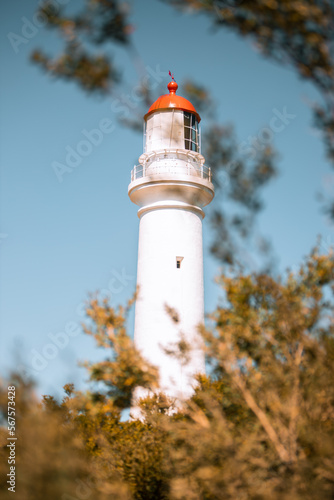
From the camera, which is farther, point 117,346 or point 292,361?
point 117,346

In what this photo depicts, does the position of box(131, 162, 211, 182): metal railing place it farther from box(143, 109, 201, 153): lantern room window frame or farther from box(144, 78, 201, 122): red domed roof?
box(144, 78, 201, 122): red domed roof

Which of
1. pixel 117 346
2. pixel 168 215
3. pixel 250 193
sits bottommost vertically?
pixel 117 346

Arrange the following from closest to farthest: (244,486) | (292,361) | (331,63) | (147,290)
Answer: (331,63), (244,486), (292,361), (147,290)

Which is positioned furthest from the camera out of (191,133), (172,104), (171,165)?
(191,133)

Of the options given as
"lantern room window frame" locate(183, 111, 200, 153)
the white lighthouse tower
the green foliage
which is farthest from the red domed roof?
the green foliage

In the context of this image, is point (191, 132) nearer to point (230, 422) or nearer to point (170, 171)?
point (170, 171)

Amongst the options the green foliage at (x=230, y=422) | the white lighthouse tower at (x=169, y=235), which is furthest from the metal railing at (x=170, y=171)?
the green foliage at (x=230, y=422)

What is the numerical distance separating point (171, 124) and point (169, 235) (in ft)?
13.1

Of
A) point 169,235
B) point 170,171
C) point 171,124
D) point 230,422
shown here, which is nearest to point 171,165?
point 170,171

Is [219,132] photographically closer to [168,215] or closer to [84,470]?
[84,470]

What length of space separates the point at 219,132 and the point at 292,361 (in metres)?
3.96

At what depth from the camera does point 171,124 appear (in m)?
18.2

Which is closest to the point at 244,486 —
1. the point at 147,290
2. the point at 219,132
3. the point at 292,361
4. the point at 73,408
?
the point at 292,361

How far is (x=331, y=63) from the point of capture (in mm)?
6309
